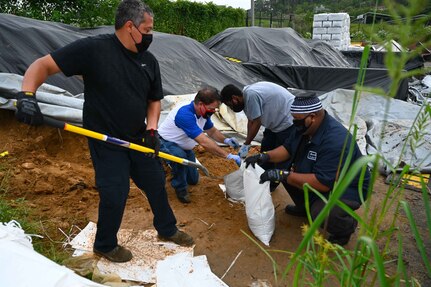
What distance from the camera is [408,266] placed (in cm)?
261

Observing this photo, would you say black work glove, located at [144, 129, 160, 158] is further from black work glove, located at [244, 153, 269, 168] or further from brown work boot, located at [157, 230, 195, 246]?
black work glove, located at [244, 153, 269, 168]

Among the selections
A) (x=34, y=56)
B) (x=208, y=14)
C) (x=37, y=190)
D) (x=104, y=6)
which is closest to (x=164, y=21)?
(x=208, y=14)

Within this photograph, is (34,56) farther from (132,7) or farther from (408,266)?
(408,266)

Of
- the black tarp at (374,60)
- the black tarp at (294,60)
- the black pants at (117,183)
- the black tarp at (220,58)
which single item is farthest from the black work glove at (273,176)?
the black tarp at (374,60)

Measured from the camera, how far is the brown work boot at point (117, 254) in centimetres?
232

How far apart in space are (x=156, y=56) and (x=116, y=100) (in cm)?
415

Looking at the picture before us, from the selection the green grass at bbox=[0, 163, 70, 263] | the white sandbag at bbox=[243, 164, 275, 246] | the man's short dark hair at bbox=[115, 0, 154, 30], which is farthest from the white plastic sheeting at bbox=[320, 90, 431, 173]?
the green grass at bbox=[0, 163, 70, 263]

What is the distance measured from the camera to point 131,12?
203 cm

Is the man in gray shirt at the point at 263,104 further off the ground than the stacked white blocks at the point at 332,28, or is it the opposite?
the stacked white blocks at the point at 332,28

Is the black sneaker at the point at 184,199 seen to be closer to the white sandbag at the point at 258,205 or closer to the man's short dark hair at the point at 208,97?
the white sandbag at the point at 258,205

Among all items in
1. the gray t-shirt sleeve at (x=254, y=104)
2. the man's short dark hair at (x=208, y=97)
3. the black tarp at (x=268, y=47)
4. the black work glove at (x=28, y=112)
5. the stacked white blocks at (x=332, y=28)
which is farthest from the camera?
the stacked white blocks at (x=332, y=28)

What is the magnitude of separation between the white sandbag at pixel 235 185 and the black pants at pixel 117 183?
0.83m

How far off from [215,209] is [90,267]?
4.84 ft

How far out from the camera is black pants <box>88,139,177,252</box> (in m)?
2.15
